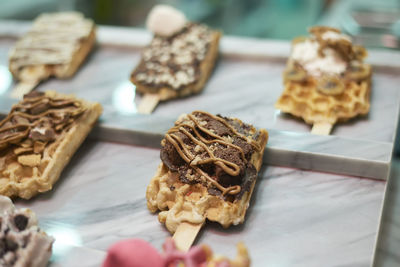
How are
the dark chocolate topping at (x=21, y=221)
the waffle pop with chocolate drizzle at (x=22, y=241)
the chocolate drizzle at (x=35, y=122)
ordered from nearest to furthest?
the waffle pop with chocolate drizzle at (x=22, y=241), the dark chocolate topping at (x=21, y=221), the chocolate drizzle at (x=35, y=122)

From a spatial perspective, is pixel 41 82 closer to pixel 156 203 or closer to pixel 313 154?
pixel 156 203

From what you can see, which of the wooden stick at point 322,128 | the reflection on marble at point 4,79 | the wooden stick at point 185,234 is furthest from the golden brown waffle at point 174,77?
the wooden stick at point 185,234

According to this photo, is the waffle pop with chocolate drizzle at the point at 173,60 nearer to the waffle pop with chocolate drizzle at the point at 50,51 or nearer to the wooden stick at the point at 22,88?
the waffle pop with chocolate drizzle at the point at 50,51

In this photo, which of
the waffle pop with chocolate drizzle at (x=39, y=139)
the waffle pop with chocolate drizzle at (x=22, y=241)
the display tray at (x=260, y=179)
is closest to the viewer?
the waffle pop with chocolate drizzle at (x=22, y=241)

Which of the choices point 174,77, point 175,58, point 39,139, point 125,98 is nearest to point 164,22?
point 175,58

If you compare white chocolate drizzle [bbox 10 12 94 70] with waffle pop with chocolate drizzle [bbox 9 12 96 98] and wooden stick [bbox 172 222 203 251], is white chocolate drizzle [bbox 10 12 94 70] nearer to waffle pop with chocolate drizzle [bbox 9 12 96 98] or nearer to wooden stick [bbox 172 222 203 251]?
waffle pop with chocolate drizzle [bbox 9 12 96 98]

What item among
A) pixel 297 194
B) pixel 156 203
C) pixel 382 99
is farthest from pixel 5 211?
pixel 382 99
